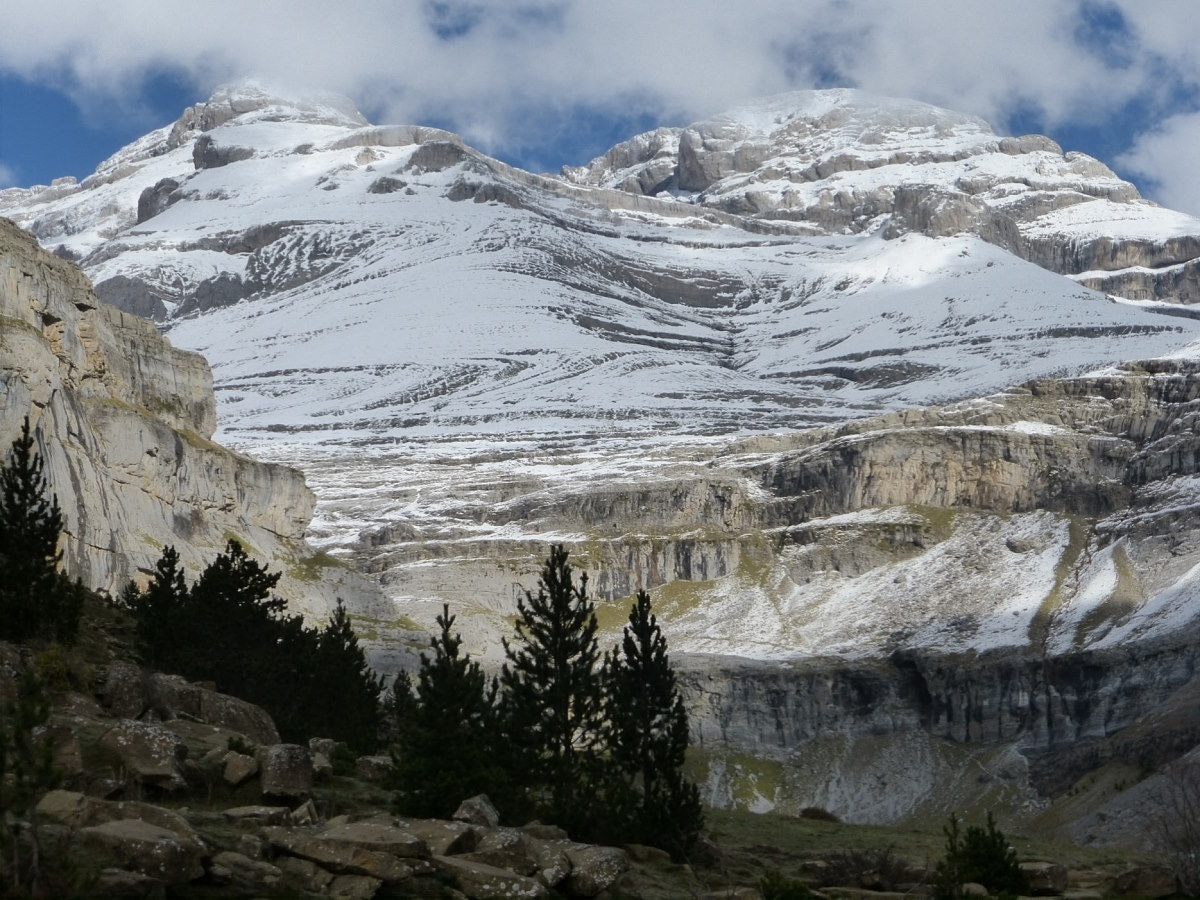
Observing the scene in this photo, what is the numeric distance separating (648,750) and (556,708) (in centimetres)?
292

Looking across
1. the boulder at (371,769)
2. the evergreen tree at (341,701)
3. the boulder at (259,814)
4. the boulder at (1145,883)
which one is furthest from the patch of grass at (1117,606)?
the boulder at (259,814)

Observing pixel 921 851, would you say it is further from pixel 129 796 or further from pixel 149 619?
pixel 129 796

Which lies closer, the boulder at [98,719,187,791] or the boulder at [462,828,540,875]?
the boulder at [462,828,540,875]

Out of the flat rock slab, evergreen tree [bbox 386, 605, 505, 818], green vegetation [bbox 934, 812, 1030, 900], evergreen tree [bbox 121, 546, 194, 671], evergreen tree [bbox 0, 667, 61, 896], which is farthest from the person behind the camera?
evergreen tree [bbox 121, 546, 194, 671]

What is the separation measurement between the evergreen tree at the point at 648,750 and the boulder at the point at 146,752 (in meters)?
12.2

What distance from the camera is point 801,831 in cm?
5941

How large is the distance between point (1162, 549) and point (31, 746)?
16719 centimetres

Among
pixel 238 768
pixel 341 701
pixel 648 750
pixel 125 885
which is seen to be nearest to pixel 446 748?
pixel 238 768

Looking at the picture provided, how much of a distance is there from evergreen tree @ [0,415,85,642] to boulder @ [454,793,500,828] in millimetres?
12882

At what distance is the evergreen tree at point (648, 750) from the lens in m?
41.8

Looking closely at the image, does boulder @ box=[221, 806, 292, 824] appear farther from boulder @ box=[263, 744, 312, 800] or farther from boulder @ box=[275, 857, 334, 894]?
boulder @ box=[275, 857, 334, 894]

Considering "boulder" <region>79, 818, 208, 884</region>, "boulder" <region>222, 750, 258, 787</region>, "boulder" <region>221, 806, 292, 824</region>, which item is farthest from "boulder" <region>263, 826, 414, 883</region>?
"boulder" <region>222, 750, 258, 787</region>

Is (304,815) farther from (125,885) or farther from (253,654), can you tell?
(253,654)

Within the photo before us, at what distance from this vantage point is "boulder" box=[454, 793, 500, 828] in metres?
34.9
